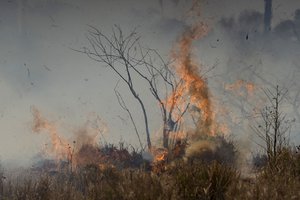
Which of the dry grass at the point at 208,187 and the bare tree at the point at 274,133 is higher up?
the bare tree at the point at 274,133

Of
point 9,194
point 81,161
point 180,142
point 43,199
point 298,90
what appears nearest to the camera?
point 43,199

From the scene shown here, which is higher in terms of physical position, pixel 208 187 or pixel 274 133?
pixel 274 133

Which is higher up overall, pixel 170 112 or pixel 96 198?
pixel 170 112

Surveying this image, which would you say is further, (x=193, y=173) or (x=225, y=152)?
(x=225, y=152)

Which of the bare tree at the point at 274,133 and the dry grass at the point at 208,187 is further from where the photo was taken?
the bare tree at the point at 274,133

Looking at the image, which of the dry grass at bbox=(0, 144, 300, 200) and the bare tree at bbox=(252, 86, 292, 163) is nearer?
the dry grass at bbox=(0, 144, 300, 200)

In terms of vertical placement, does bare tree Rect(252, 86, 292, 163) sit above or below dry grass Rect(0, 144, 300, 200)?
above

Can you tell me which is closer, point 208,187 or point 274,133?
point 208,187

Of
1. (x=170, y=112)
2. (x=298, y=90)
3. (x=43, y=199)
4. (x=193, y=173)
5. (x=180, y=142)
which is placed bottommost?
(x=43, y=199)

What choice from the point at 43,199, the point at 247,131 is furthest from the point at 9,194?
the point at 247,131

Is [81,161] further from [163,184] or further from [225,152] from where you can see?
[163,184]

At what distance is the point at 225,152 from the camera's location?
55.7 ft

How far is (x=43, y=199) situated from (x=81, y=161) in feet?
35.9

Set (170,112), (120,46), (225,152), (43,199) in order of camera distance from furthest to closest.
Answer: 1. (120,46)
2. (170,112)
3. (225,152)
4. (43,199)
